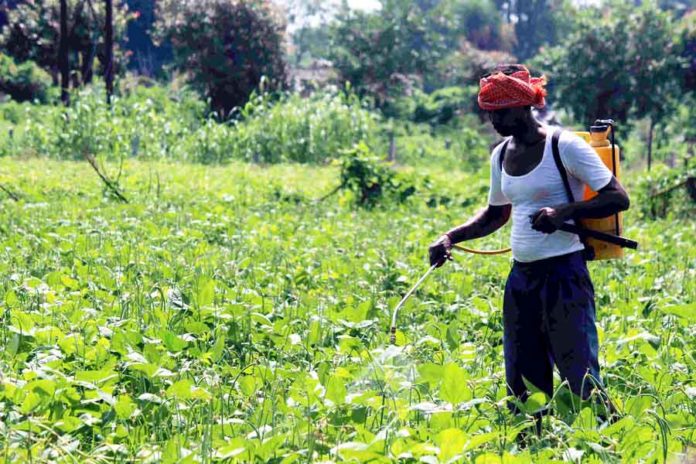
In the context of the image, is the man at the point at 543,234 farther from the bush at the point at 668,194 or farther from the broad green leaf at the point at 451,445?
the bush at the point at 668,194

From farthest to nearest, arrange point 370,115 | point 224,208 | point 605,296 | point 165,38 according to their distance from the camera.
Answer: point 165,38 → point 370,115 → point 224,208 → point 605,296

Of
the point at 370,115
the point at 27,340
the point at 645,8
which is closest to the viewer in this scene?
the point at 27,340

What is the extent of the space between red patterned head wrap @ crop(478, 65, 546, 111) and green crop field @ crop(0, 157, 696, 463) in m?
0.96

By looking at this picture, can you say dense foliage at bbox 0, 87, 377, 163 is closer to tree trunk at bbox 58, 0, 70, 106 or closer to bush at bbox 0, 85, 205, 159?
bush at bbox 0, 85, 205, 159

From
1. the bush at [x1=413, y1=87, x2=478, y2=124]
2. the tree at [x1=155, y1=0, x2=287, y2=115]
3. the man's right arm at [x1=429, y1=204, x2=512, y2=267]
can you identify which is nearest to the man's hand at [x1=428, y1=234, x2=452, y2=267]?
the man's right arm at [x1=429, y1=204, x2=512, y2=267]

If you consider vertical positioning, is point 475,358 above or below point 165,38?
below

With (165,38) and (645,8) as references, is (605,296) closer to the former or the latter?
(645,8)

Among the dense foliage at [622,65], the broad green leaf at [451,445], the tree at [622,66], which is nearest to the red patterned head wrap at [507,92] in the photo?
the broad green leaf at [451,445]

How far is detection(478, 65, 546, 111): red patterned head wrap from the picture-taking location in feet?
11.5

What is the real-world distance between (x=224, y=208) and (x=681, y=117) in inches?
864

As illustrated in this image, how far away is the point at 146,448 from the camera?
10.4 feet

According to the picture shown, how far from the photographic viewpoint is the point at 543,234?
3.63 metres

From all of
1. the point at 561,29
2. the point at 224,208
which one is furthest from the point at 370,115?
the point at 561,29

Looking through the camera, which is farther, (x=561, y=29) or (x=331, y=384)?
(x=561, y=29)
